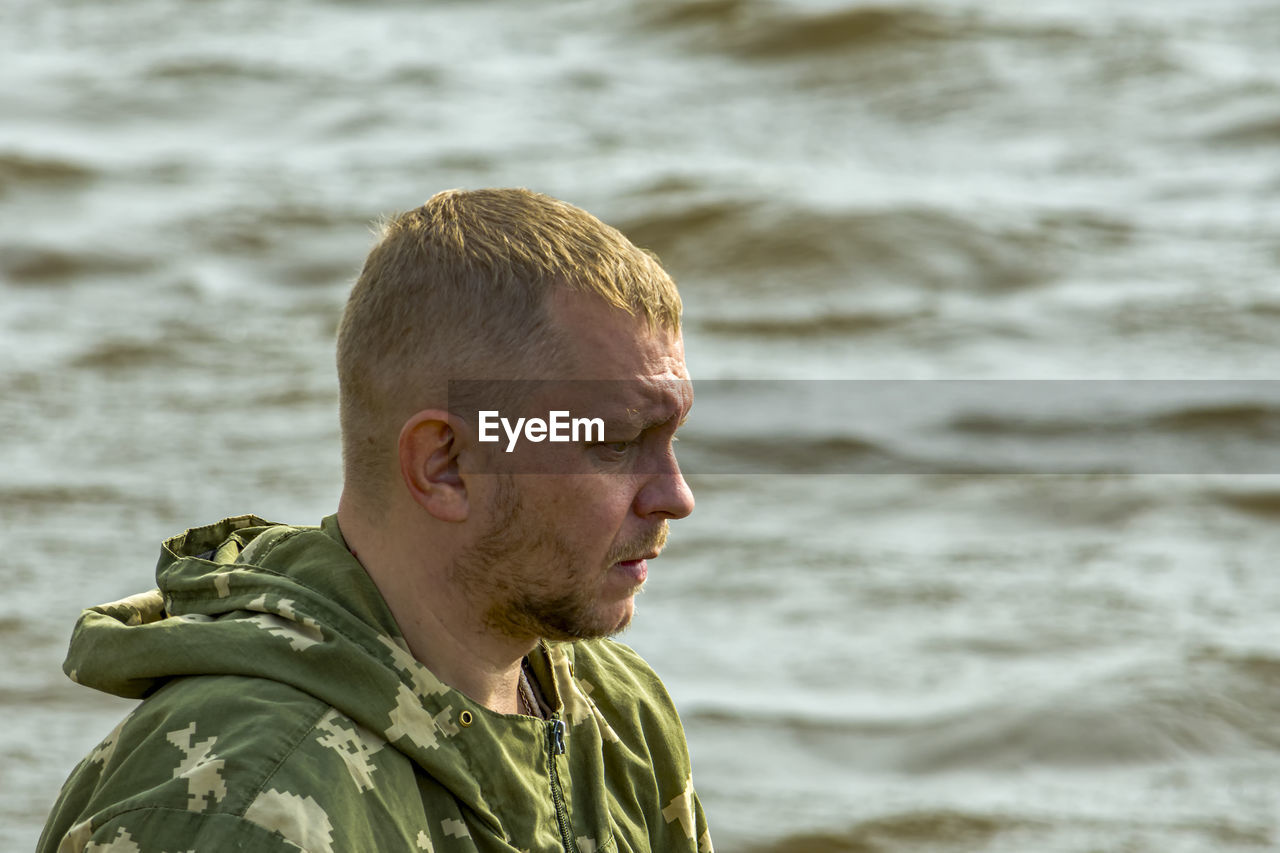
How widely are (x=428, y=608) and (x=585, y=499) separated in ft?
0.64

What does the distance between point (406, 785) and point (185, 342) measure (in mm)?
6187

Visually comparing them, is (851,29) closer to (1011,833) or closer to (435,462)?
(1011,833)

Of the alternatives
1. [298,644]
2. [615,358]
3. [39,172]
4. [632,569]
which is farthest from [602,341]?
[39,172]

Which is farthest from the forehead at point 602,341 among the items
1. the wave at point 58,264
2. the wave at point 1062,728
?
the wave at point 58,264

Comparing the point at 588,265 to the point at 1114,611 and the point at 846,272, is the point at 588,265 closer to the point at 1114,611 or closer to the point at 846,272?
the point at 1114,611

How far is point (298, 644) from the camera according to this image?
6.00 feet

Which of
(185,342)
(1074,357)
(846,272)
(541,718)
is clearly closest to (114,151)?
(185,342)

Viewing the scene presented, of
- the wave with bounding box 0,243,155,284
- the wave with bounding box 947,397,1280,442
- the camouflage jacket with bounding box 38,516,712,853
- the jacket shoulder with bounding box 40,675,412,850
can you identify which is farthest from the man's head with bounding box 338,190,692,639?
the wave with bounding box 0,243,155,284

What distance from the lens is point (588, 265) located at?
1.93m

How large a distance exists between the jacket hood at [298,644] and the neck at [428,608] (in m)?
0.02

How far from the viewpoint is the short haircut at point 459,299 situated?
1899 millimetres

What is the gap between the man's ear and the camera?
6.31 feet

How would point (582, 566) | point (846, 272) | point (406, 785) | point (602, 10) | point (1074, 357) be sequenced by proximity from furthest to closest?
point (602, 10) < point (846, 272) < point (1074, 357) < point (582, 566) < point (406, 785)

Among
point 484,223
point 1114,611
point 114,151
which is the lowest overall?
point 1114,611
